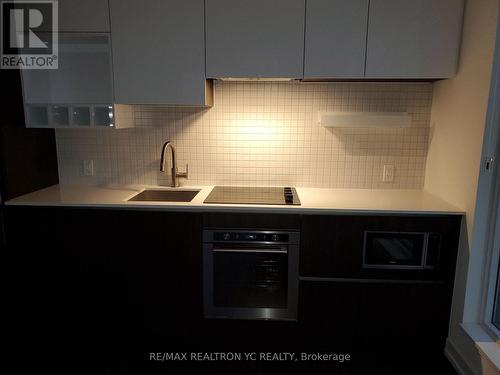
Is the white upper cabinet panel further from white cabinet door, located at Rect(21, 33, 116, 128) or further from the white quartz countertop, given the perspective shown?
the white quartz countertop

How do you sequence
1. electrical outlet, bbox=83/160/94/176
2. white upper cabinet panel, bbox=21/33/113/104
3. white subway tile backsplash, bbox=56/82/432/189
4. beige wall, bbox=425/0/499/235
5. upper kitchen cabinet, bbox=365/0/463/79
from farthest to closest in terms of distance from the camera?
electrical outlet, bbox=83/160/94/176, white subway tile backsplash, bbox=56/82/432/189, white upper cabinet panel, bbox=21/33/113/104, upper kitchen cabinet, bbox=365/0/463/79, beige wall, bbox=425/0/499/235

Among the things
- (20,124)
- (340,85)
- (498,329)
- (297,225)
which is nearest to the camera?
(498,329)

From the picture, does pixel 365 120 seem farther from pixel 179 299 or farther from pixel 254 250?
pixel 179 299

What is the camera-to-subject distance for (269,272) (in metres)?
2.09

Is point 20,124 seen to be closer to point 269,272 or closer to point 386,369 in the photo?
point 269,272

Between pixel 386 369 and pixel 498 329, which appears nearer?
pixel 498 329

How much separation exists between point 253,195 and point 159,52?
3.33 ft

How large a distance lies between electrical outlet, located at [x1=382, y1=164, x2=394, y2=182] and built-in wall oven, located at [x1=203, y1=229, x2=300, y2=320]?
2.95ft

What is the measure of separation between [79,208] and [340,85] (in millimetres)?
1820

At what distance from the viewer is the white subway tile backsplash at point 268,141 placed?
240cm

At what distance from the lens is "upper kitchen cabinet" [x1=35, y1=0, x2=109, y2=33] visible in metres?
2.02

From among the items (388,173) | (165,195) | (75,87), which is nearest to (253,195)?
(165,195)

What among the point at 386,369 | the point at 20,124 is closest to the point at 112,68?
the point at 20,124

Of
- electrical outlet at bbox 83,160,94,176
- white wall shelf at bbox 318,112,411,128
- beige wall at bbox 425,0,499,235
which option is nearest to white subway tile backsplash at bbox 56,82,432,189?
electrical outlet at bbox 83,160,94,176
